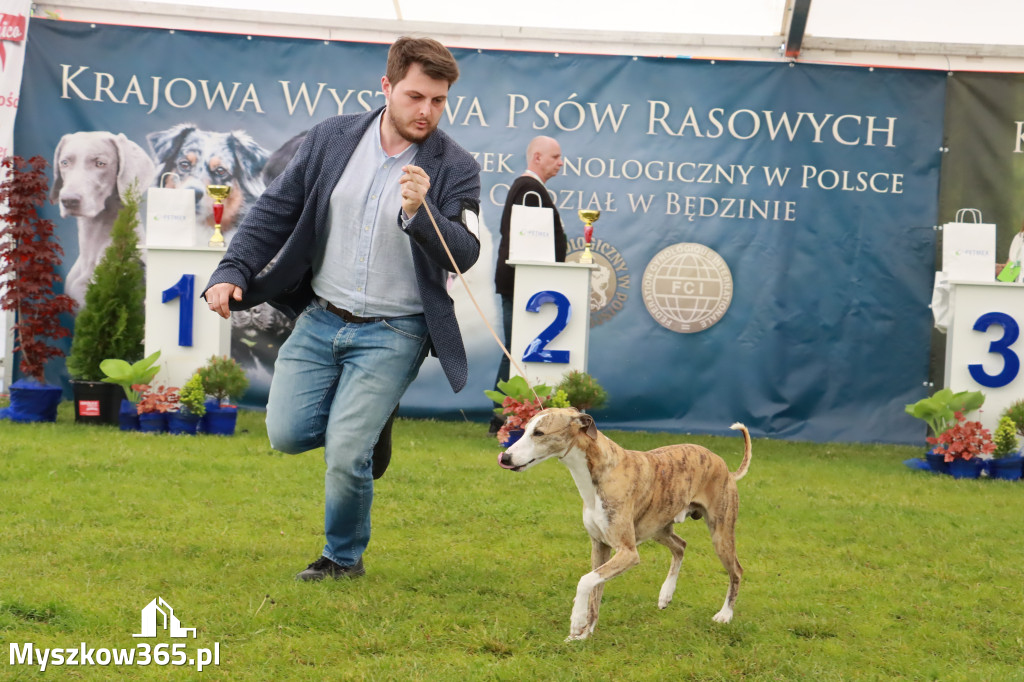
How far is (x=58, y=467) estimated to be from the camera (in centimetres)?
604

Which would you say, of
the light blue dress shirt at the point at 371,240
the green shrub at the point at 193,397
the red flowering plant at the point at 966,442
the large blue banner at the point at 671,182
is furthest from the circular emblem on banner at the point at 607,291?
the light blue dress shirt at the point at 371,240

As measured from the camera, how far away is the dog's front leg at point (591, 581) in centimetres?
338

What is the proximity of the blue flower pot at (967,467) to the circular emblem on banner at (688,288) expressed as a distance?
2.60 m

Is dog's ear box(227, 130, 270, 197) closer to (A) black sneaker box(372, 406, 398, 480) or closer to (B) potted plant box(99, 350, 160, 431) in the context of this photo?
(B) potted plant box(99, 350, 160, 431)

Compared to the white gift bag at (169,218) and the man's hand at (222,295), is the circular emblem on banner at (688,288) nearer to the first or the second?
the white gift bag at (169,218)

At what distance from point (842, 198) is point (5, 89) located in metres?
7.78

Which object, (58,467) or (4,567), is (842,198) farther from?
(4,567)

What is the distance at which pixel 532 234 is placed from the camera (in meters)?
8.00

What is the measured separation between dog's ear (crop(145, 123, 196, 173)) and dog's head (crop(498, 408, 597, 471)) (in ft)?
23.5

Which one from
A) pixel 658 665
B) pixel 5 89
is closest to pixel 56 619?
pixel 658 665

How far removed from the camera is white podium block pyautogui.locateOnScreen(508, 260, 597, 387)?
788cm

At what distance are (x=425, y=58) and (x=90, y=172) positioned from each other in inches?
269

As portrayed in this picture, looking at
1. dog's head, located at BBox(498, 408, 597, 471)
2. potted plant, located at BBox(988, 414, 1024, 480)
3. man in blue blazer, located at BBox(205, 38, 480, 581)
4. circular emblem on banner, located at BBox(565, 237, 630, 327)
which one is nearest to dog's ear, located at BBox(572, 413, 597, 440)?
dog's head, located at BBox(498, 408, 597, 471)

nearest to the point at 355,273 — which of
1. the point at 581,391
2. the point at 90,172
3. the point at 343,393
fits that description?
the point at 343,393
